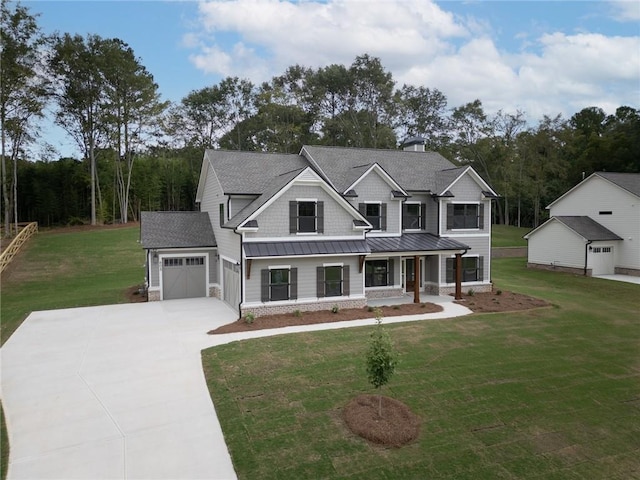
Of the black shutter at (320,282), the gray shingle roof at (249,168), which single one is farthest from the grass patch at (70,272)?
the black shutter at (320,282)

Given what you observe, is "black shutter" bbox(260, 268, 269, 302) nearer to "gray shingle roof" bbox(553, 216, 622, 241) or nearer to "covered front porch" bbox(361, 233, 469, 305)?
"covered front porch" bbox(361, 233, 469, 305)

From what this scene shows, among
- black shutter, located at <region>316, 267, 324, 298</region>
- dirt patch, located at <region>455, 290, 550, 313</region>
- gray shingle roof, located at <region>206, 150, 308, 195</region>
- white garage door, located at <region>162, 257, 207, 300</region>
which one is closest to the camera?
black shutter, located at <region>316, 267, 324, 298</region>

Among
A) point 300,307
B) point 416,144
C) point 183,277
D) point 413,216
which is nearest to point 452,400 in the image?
point 300,307

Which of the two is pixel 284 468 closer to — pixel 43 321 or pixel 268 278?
pixel 268 278

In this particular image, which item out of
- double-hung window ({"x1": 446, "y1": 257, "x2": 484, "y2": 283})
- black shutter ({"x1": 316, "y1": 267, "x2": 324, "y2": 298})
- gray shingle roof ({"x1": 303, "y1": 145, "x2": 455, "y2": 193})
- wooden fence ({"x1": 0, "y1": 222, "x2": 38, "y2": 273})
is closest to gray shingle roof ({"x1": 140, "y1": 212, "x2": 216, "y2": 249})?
black shutter ({"x1": 316, "y1": 267, "x2": 324, "y2": 298})

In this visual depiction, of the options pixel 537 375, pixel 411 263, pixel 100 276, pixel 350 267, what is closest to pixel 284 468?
pixel 537 375

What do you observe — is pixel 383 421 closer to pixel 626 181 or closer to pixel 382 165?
pixel 382 165
